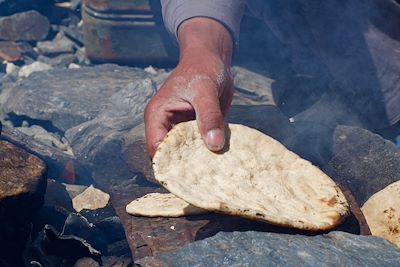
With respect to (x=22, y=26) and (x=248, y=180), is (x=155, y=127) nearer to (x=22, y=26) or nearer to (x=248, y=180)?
(x=248, y=180)

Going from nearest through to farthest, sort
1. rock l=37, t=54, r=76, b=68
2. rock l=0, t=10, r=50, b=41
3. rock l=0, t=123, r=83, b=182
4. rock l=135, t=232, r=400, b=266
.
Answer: rock l=135, t=232, r=400, b=266
rock l=0, t=123, r=83, b=182
rock l=37, t=54, r=76, b=68
rock l=0, t=10, r=50, b=41

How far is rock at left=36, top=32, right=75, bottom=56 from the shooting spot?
575 centimetres

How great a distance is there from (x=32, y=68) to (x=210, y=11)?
2.81 metres

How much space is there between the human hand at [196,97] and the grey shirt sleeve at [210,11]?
31 cm

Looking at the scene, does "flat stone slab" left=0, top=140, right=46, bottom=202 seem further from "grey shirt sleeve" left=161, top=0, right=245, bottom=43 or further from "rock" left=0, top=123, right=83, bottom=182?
"grey shirt sleeve" left=161, top=0, right=245, bottom=43

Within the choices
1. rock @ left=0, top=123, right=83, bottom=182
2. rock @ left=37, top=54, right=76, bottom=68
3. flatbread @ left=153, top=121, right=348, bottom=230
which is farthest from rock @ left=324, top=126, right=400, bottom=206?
rock @ left=37, top=54, right=76, bottom=68

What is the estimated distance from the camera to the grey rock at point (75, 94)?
14.3ft

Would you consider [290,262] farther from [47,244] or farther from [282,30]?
[282,30]

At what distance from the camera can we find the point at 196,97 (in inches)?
104

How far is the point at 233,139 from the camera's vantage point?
2.56m

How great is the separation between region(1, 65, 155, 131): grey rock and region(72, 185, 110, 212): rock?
3.55 feet

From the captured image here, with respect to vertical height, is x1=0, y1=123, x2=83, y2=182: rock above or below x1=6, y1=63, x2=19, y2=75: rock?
above

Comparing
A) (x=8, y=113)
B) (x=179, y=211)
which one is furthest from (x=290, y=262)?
(x=8, y=113)

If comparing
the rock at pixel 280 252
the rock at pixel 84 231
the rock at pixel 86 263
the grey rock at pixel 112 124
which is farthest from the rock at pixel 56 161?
the rock at pixel 280 252
